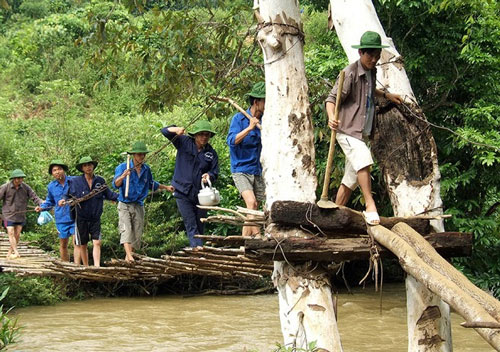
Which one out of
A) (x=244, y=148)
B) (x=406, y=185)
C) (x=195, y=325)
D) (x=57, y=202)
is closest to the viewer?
(x=406, y=185)

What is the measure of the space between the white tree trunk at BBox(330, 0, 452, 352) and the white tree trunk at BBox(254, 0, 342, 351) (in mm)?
429

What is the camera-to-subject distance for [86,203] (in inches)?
359

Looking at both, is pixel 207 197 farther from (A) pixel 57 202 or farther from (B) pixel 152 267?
(A) pixel 57 202

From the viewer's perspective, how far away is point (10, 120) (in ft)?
49.8

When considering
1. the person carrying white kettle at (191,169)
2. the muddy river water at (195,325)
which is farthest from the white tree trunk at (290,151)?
the muddy river water at (195,325)

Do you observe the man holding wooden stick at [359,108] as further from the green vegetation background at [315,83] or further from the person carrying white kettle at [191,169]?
the person carrying white kettle at [191,169]

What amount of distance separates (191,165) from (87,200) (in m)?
1.86

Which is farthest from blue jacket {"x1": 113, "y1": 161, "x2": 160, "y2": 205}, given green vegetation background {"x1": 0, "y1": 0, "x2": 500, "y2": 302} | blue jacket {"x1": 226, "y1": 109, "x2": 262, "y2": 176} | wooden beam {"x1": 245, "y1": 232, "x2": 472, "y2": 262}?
wooden beam {"x1": 245, "y1": 232, "x2": 472, "y2": 262}

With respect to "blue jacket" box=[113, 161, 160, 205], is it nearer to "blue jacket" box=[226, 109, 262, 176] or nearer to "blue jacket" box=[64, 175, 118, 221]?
"blue jacket" box=[64, 175, 118, 221]

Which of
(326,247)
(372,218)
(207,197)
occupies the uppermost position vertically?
(207,197)

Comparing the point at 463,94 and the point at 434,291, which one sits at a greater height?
the point at 463,94

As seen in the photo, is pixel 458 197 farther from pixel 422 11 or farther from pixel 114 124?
pixel 114 124

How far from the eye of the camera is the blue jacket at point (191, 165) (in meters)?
7.73

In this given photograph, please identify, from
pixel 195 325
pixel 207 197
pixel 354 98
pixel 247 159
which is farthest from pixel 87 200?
pixel 354 98
